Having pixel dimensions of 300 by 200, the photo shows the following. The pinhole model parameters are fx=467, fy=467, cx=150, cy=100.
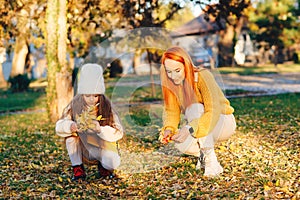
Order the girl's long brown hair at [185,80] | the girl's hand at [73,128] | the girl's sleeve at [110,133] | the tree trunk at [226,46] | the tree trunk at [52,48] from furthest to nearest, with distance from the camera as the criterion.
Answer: the tree trunk at [226,46] < the tree trunk at [52,48] < the girl's sleeve at [110,133] < the girl's hand at [73,128] < the girl's long brown hair at [185,80]

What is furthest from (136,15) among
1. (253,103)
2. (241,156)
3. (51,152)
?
(241,156)

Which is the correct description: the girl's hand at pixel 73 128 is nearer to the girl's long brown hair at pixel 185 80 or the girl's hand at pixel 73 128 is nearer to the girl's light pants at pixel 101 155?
the girl's light pants at pixel 101 155

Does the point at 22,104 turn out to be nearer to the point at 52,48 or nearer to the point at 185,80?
the point at 52,48

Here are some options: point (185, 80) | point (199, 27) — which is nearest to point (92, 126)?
point (185, 80)

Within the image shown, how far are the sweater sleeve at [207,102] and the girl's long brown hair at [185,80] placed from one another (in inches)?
3.9

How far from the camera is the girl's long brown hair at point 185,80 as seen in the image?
14.7 ft

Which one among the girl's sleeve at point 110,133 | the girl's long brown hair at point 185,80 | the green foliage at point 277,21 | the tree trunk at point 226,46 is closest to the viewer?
the girl's long brown hair at point 185,80

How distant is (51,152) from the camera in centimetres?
715

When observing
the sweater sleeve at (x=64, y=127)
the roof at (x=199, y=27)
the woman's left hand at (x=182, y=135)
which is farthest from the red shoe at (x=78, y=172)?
the roof at (x=199, y=27)

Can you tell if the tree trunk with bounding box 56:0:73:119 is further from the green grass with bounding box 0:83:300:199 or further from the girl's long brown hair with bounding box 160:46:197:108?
the girl's long brown hair with bounding box 160:46:197:108

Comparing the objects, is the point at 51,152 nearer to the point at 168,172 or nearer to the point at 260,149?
the point at 168,172

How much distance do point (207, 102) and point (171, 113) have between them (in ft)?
1.52

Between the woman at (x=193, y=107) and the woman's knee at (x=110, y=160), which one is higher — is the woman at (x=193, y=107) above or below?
above

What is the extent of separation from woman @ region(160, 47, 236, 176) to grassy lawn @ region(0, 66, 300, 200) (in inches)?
15.0
